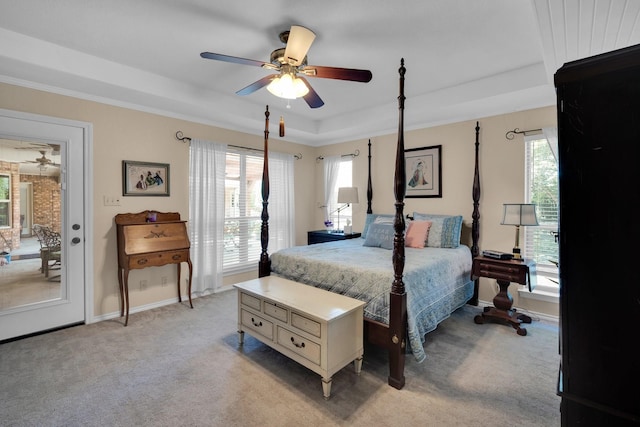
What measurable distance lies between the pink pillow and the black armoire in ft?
9.10

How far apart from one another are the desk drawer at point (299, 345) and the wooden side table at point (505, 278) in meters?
2.07

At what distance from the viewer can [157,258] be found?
336cm

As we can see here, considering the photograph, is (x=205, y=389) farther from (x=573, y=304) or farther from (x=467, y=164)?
(x=467, y=164)

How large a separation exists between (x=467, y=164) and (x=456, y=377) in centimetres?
264

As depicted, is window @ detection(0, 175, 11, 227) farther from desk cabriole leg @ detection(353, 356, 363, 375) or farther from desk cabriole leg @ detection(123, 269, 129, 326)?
desk cabriole leg @ detection(353, 356, 363, 375)

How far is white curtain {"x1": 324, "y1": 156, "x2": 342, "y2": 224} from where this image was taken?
17.4ft

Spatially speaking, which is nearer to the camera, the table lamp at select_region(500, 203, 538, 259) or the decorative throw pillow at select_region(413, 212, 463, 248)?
the table lamp at select_region(500, 203, 538, 259)

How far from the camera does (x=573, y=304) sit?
2.56 ft

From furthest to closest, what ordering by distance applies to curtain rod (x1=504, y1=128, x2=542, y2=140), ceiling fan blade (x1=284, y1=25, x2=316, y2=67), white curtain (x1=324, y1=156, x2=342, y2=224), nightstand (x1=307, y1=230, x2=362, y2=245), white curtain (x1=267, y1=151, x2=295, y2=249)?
white curtain (x1=324, y1=156, x2=342, y2=224) → white curtain (x1=267, y1=151, x2=295, y2=249) → nightstand (x1=307, y1=230, x2=362, y2=245) → curtain rod (x1=504, y1=128, x2=542, y2=140) → ceiling fan blade (x1=284, y1=25, x2=316, y2=67)

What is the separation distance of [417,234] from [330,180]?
7.23ft

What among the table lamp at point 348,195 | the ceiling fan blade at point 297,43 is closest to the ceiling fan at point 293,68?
the ceiling fan blade at point 297,43

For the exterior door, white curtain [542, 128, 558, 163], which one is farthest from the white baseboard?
white curtain [542, 128, 558, 163]

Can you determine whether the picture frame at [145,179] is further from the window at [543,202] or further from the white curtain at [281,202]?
the window at [543,202]

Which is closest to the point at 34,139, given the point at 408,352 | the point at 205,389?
the point at 205,389
